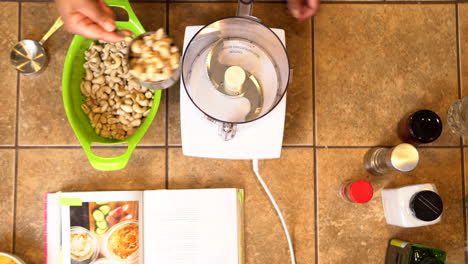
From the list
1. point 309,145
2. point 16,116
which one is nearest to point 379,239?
point 309,145

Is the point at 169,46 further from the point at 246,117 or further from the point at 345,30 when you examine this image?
the point at 345,30

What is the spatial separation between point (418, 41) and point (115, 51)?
627 mm

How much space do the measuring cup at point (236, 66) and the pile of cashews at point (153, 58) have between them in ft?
0.10

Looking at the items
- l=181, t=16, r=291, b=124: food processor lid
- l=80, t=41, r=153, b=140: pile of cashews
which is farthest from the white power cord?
l=80, t=41, r=153, b=140: pile of cashews

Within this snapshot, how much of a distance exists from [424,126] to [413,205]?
0.15m

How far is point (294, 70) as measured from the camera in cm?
82

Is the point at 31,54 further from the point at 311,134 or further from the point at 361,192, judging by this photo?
the point at 361,192

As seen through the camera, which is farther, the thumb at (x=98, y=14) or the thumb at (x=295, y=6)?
the thumb at (x=295, y=6)

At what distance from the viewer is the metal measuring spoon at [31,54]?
792 mm

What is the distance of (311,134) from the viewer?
0.82m

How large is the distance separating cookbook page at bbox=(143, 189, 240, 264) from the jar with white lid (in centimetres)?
31

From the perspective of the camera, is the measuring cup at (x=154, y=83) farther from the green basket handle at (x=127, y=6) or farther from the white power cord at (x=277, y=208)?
the white power cord at (x=277, y=208)

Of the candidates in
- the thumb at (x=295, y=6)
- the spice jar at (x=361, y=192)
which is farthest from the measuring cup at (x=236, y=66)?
the spice jar at (x=361, y=192)

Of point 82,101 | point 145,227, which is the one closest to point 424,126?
point 145,227
